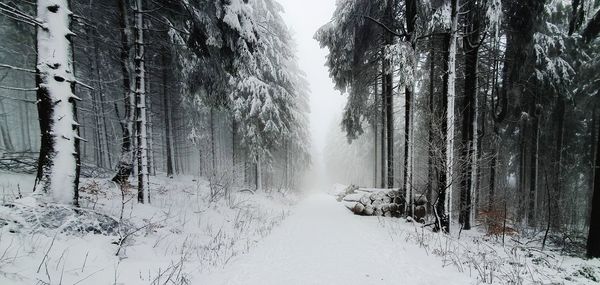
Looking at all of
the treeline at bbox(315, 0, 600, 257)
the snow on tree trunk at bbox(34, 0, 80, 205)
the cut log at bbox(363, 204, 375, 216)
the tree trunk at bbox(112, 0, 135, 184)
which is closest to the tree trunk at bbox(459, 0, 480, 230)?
the treeline at bbox(315, 0, 600, 257)

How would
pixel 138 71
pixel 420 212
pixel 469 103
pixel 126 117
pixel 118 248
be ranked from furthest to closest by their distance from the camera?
pixel 420 212
pixel 469 103
pixel 126 117
pixel 138 71
pixel 118 248

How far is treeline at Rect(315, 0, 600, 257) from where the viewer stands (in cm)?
717

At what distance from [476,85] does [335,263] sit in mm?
8786

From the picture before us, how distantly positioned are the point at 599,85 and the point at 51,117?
19.5 m

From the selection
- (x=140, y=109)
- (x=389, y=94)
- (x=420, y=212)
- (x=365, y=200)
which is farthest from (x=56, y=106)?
(x=420, y=212)

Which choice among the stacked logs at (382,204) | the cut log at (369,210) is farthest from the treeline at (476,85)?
the cut log at (369,210)

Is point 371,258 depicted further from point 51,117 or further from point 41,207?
point 51,117

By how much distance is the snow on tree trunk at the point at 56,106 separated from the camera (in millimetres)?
3789

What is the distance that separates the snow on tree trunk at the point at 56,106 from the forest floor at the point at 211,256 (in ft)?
1.36

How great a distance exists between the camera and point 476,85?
9.27 meters

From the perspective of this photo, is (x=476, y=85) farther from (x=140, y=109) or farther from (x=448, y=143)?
Result: (x=140, y=109)

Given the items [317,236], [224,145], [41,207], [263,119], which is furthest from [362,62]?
[224,145]

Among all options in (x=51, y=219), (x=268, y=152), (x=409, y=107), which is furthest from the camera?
(x=268, y=152)

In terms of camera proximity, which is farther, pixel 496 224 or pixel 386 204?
pixel 386 204
